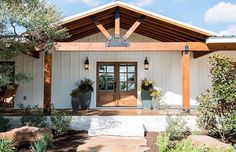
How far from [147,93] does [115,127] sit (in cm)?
340

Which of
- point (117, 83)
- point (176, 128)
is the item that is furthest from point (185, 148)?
point (117, 83)

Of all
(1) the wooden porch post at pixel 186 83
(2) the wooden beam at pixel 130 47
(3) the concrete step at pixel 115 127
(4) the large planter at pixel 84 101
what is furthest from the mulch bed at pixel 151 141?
(4) the large planter at pixel 84 101

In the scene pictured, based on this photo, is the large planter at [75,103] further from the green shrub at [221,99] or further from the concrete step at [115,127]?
the green shrub at [221,99]

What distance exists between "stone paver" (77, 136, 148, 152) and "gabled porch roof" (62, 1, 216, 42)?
3719 millimetres

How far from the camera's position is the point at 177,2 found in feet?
70.8

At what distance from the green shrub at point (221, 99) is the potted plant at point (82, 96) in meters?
5.14

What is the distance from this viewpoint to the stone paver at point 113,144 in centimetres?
735

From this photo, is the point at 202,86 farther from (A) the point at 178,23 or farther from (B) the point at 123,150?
(B) the point at 123,150

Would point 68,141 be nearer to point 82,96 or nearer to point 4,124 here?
point 4,124

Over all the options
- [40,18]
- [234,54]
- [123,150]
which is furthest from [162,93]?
[40,18]

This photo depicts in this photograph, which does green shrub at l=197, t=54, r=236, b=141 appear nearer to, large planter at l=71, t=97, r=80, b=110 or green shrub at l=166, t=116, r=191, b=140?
green shrub at l=166, t=116, r=191, b=140

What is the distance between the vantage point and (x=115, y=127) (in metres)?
9.38

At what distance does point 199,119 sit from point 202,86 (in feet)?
15.3

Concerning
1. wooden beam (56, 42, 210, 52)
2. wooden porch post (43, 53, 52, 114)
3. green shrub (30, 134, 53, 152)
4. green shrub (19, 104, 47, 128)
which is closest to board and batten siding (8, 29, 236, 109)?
wooden porch post (43, 53, 52, 114)
